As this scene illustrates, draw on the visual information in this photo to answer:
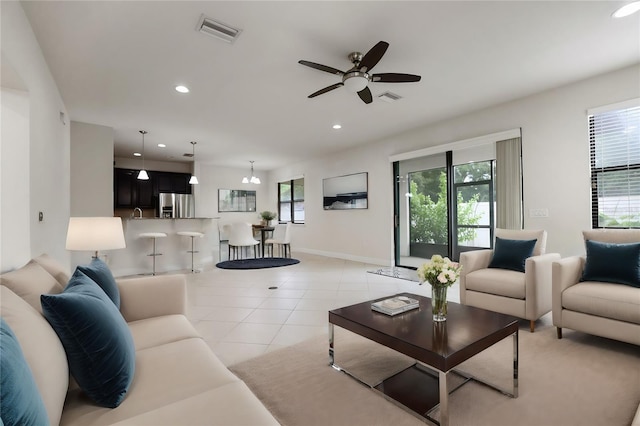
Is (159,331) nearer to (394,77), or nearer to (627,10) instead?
(394,77)

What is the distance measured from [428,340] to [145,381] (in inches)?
54.3

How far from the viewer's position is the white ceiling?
2406 mm

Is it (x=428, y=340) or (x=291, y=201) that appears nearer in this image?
(x=428, y=340)

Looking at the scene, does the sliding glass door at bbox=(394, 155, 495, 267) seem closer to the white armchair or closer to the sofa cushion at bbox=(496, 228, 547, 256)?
the sofa cushion at bbox=(496, 228, 547, 256)

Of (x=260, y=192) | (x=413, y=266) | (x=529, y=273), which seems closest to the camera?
(x=529, y=273)

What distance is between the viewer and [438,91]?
3.92m

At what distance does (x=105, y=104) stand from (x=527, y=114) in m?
5.99

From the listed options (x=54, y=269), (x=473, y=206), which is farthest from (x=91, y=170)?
(x=473, y=206)

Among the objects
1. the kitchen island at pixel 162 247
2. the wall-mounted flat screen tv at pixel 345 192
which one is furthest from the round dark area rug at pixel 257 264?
the wall-mounted flat screen tv at pixel 345 192

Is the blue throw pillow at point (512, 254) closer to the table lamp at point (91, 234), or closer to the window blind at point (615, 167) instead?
the window blind at point (615, 167)

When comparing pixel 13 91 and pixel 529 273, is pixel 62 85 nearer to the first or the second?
pixel 13 91

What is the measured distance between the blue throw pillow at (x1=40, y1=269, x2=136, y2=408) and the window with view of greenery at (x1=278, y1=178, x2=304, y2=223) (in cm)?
800

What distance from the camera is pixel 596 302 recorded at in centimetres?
239

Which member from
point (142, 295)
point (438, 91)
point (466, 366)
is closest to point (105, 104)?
point (142, 295)
